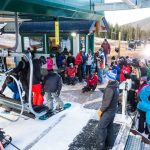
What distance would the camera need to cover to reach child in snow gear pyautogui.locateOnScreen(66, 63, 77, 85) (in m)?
11.3

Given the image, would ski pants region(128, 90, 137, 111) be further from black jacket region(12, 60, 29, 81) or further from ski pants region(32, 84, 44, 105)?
black jacket region(12, 60, 29, 81)

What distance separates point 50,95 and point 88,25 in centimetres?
716

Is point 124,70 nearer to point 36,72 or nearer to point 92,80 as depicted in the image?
point 92,80

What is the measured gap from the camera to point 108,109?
5.18 meters

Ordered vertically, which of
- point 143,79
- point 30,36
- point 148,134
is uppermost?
point 30,36

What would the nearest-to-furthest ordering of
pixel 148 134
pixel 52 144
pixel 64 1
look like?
pixel 52 144, pixel 64 1, pixel 148 134

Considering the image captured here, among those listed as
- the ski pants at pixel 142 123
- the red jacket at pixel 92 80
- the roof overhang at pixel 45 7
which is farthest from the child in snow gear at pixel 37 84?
the red jacket at pixel 92 80

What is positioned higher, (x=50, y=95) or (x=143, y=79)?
(x=143, y=79)

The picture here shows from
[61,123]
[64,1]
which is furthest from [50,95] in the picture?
[64,1]

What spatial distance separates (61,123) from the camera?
6.98 meters

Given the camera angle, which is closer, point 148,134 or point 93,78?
point 148,134

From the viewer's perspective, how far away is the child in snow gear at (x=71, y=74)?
11336 millimetres

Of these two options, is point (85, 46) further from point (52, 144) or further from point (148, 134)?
point (52, 144)

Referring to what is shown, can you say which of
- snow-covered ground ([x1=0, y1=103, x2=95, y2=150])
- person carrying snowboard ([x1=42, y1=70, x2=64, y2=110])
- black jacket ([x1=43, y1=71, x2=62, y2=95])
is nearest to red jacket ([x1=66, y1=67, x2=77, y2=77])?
snow-covered ground ([x1=0, y1=103, x2=95, y2=150])
